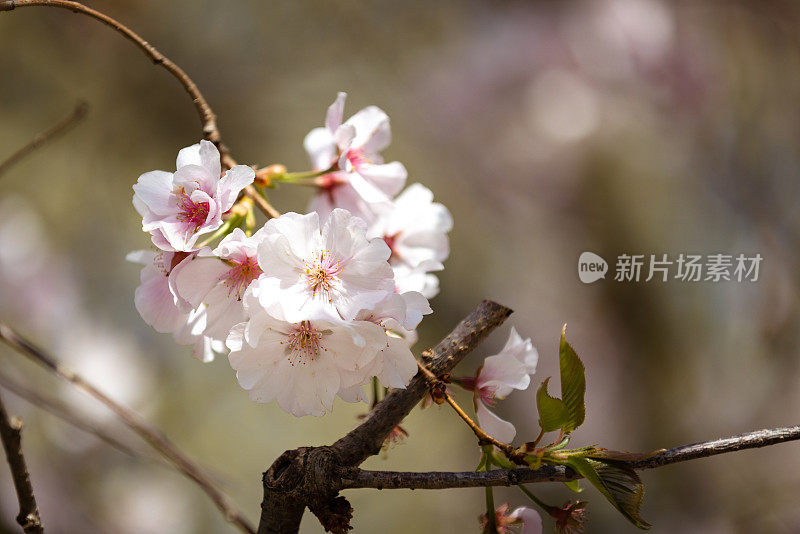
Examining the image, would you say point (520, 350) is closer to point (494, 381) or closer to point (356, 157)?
point (494, 381)

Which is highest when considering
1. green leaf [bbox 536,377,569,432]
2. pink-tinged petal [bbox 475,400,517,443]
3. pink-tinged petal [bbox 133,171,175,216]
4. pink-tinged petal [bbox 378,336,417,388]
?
pink-tinged petal [bbox 133,171,175,216]

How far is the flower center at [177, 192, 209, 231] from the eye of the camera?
1.26 feet

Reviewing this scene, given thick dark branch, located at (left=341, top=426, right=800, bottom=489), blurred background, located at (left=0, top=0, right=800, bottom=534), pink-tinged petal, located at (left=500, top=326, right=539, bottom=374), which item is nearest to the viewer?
thick dark branch, located at (left=341, top=426, right=800, bottom=489)

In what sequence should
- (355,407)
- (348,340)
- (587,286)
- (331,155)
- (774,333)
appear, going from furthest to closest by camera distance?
(355,407), (587,286), (774,333), (331,155), (348,340)

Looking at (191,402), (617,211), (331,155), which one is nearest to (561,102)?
(617,211)

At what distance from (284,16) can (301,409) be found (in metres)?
1.48

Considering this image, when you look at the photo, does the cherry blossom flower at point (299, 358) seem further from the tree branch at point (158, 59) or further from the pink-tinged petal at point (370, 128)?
the pink-tinged petal at point (370, 128)

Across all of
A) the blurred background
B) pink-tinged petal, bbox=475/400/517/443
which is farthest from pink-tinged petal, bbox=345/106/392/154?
the blurred background

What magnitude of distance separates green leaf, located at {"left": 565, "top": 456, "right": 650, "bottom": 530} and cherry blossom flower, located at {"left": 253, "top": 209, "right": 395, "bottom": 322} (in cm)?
13

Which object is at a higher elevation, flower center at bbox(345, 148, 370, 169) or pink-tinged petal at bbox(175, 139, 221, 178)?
flower center at bbox(345, 148, 370, 169)

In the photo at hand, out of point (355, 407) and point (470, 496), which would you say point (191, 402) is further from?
point (470, 496)

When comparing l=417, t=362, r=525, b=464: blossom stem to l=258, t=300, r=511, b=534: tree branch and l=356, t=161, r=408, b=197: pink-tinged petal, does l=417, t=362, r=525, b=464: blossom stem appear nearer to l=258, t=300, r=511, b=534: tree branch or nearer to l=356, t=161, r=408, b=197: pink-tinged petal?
l=258, t=300, r=511, b=534: tree branch

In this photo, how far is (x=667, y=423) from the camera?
1522 mm

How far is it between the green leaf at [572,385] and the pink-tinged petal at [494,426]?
0.20ft
